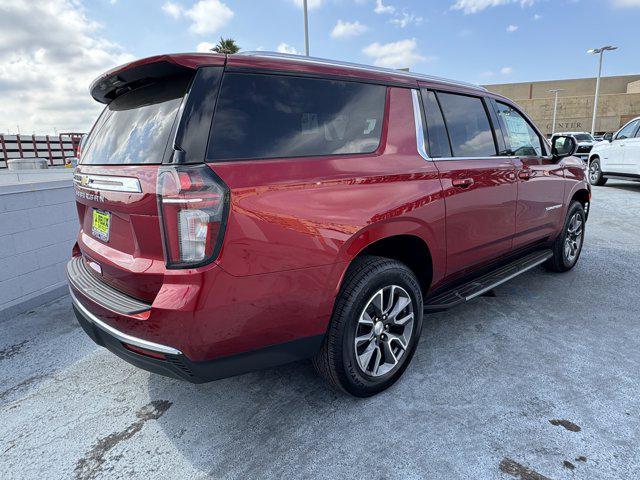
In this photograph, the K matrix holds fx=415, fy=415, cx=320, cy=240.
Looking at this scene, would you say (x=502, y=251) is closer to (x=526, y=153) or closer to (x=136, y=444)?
(x=526, y=153)

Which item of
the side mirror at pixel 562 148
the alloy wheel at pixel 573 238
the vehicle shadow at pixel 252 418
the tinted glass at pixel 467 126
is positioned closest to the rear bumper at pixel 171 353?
the vehicle shadow at pixel 252 418

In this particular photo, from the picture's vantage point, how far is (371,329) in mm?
2473

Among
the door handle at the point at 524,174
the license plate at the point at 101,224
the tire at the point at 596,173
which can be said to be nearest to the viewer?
the license plate at the point at 101,224

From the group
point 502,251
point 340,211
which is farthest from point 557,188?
point 340,211

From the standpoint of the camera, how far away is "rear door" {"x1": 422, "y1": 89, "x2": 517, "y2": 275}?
285 cm

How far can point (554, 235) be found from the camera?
14.5 feet

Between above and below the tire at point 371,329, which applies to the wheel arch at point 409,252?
above

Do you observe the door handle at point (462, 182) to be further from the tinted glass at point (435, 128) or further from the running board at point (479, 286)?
the running board at point (479, 286)

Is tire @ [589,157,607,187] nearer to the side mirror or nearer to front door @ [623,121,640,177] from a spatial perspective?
front door @ [623,121,640,177]

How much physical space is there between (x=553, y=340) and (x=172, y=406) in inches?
109

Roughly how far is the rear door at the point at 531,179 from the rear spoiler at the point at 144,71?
276 cm

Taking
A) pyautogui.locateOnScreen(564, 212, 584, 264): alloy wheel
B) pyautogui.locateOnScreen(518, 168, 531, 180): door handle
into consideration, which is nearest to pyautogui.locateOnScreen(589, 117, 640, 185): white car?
pyautogui.locateOnScreen(564, 212, 584, 264): alloy wheel

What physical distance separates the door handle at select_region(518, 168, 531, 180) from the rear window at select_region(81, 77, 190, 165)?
2871 millimetres

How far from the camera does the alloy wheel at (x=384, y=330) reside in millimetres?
2428
